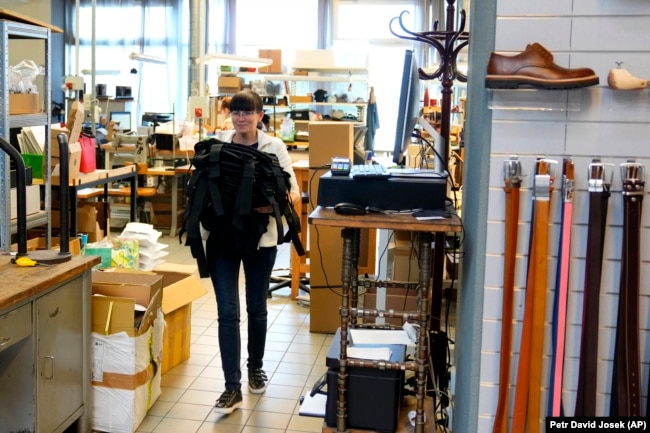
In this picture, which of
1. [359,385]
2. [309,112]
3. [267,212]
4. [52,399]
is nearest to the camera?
[359,385]

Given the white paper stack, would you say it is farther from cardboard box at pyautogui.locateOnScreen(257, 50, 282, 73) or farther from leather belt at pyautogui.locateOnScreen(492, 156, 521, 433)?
cardboard box at pyautogui.locateOnScreen(257, 50, 282, 73)

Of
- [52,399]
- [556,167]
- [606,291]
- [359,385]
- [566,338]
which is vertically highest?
[556,167]

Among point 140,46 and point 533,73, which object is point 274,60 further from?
point 533,73

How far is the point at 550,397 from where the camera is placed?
6.68 feet

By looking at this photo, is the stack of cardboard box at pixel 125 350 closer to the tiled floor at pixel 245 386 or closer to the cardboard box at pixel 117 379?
the cardboard box at pixel 117 379

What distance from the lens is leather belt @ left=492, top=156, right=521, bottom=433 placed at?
1.97m

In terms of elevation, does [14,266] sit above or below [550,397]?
above

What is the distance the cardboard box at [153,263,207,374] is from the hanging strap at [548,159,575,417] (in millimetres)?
2028

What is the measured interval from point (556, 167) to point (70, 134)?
11.2 ft

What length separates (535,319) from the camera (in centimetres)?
198

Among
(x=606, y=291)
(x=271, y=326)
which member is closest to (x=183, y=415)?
(x=271, y=326)

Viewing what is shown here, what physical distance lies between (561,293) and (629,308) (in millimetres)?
179

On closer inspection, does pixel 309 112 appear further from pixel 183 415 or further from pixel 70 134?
pixel 183 415

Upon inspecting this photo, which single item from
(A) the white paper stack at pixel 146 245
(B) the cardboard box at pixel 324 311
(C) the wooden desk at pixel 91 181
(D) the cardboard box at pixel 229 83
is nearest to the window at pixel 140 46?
(D) the cardboard box at pixel 229 83
